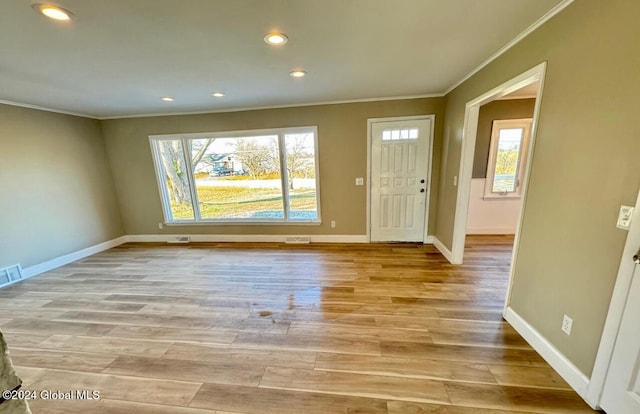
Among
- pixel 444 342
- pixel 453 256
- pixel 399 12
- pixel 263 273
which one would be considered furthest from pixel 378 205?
pixel 399 12

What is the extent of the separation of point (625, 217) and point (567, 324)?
810mm

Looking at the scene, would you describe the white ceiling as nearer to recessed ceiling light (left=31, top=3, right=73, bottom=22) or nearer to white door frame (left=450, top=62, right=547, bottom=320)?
recessed ceiling light (left=31, top=3, right=73, bottom=22)

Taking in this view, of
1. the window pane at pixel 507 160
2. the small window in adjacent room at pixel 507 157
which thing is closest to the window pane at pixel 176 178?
the small window in adjacent room at pixel 507 157

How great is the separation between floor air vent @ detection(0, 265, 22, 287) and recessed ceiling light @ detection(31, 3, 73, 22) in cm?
369

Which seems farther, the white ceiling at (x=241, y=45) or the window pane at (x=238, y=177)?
the window pane at (x=238, y=177)

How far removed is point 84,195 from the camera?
4.15 m

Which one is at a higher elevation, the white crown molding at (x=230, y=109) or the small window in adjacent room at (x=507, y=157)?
the white crown molding at (x=230, y=109)

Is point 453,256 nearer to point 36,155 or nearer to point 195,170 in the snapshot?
point 195,170

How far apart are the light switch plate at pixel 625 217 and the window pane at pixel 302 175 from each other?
3452 mm

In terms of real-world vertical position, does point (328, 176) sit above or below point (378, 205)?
above

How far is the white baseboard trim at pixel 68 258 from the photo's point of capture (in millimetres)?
3454

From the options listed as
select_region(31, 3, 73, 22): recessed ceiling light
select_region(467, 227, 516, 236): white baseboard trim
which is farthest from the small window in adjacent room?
select_region(31, 3, 73, 22): recessed ceiling light

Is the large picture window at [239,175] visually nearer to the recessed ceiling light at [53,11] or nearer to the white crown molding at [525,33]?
the white crown molding at [525,33]

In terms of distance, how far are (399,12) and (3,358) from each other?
234cm
